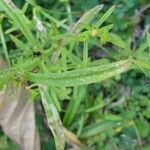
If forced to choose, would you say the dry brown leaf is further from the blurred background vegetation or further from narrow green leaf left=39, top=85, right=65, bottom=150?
narrow green leaf left=39, top=85, right=65, bottom=150

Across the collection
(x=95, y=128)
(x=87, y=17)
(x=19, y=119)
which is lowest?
(x=95, y=128)

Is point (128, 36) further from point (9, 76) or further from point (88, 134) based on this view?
point (9, 76)

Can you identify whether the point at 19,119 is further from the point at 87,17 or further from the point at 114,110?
the point at 87,17

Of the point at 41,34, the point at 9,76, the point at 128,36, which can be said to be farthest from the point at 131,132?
the point at 9,76

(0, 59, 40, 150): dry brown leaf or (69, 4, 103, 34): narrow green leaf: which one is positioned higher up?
(69, 4, 103, 34): narrow green leaf

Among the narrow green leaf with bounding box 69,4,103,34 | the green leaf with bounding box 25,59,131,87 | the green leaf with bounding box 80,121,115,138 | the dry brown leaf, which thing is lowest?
the green leaf with bounding box 80,121,115,138

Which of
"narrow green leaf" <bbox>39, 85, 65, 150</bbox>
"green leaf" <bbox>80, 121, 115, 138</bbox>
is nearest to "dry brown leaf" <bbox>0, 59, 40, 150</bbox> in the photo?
"green leaf" <bbox>80, 121, 115, 138</bbox>

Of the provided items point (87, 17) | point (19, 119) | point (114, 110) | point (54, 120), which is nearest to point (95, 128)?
point (114, 110)
